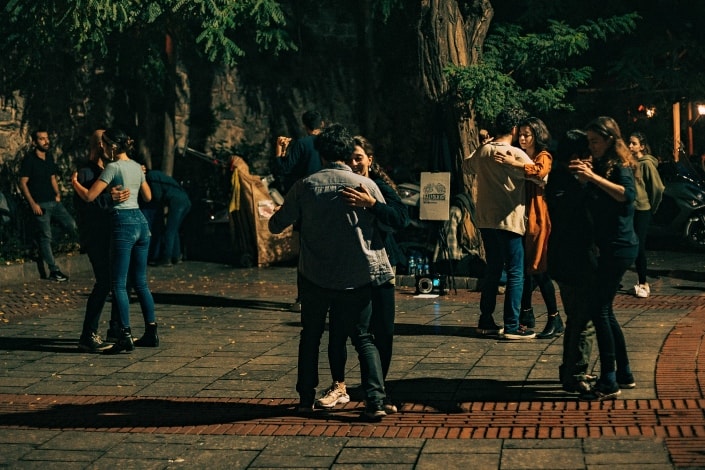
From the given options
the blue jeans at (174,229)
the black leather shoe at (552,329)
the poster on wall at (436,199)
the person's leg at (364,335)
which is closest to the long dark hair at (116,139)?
the person's leg at (364,335)

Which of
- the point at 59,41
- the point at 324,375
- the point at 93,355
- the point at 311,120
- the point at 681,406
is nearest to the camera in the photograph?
the point at 681,406

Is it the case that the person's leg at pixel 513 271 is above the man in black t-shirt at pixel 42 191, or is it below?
below

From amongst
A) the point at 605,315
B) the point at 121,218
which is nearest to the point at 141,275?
the point at 121,218

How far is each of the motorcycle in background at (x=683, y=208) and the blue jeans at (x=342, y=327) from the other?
39.2 feet

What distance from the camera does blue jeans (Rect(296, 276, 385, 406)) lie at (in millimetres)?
7266

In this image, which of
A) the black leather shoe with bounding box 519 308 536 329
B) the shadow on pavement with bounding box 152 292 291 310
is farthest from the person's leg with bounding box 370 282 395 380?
the shadow on pavement with bounding box 152 292 291 310

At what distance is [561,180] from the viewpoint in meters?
7.89

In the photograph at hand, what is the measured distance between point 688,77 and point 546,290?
47.0ft

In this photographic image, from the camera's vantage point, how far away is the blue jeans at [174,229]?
679 inches

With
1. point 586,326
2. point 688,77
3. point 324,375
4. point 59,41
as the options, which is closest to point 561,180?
point 586,326

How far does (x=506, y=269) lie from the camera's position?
10398 millimetres

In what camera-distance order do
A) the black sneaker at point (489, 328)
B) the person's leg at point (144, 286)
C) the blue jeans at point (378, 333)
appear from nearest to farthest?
the blue jeans at point (378, 333) → the person's leg at point (144, 286) → the black sneaker at point (489, 328)

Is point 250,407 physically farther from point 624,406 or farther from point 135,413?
point 624,406

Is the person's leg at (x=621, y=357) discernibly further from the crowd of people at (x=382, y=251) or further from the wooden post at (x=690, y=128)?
the wooden post at (x=690, y=128)
